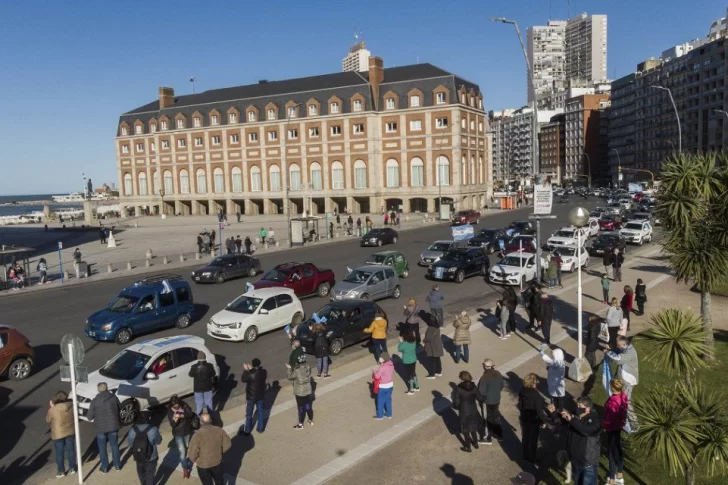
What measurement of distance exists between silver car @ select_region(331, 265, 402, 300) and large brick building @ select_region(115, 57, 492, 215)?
48793 mm

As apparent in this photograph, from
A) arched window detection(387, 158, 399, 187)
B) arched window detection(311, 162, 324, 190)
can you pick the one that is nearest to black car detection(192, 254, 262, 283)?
arched window detection(387, 158, 399, 187)

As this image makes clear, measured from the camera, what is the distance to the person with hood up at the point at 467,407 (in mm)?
10230

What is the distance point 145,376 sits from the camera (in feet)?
41.3

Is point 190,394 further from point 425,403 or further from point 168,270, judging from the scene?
point 168,270

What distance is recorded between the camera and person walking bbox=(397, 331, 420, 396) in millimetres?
12859

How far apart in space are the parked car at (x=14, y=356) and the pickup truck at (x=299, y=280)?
9.49m

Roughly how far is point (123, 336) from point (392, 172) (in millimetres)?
62887

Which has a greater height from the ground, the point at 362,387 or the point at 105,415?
the point at 105,415

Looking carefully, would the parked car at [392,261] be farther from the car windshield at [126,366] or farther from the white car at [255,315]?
the car windshield at [126,366]

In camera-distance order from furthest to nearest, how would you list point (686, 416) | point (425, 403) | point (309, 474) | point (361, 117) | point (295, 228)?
point (361, 117) → point (295, 228) → point (425, 403) → point (309, 474) → point (686, 416)

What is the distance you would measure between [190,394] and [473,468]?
697 centimetres

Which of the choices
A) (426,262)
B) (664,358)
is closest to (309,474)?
(664,358)

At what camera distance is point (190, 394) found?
1375cm

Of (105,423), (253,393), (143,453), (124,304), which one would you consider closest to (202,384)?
(253,393)
